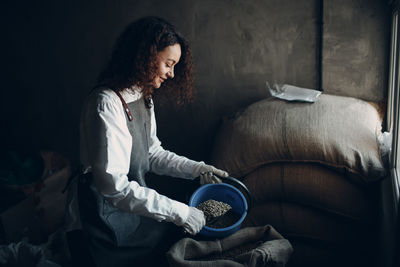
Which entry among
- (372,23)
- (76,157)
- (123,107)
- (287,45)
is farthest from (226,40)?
(76,157)

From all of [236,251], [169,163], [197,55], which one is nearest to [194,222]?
[236,251]

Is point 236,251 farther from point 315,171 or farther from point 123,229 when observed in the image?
point 315,171

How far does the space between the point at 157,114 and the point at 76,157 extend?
0.83m

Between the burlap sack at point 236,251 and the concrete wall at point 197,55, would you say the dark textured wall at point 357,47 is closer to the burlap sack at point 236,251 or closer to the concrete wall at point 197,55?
the concrete wall at point 197,55

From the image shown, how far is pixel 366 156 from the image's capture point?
1.57m

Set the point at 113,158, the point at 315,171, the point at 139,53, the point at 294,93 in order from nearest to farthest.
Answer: the point at 113,158
the point at 139,53
the point at 315,171
the point at 294,93

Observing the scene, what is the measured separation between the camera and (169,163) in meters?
1.73

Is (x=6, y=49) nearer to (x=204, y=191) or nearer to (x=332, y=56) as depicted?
(x=204, y=191)

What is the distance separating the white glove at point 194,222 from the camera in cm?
133

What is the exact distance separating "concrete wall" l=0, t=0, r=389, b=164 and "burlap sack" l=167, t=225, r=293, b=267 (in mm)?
1172

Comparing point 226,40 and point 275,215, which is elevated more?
point 226,40

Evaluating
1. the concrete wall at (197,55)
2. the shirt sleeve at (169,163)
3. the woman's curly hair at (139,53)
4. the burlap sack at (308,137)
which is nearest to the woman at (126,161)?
the woman's curly hair at (139,53)

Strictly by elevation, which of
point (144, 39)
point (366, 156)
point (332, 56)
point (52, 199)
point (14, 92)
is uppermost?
point (144, 39)

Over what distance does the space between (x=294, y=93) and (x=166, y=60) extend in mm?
870
